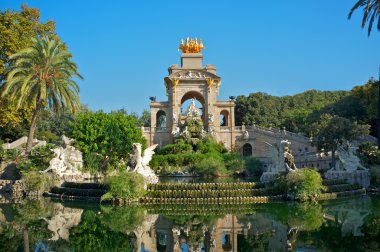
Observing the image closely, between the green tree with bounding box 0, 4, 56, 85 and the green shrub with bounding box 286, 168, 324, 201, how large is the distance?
71.4 feet

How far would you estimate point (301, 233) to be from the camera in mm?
11500

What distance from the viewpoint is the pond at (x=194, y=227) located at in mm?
10312

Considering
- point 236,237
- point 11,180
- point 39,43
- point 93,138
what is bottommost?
point 236,237

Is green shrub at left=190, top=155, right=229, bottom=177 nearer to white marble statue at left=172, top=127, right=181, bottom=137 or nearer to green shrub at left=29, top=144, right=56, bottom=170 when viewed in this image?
white marble statue at left=172, top=127, right=181, bottom=137

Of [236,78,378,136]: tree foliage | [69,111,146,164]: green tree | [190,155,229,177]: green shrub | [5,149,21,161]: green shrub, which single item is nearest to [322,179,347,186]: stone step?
[69,111,146,164]: green tree

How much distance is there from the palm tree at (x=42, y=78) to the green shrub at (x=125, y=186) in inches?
438

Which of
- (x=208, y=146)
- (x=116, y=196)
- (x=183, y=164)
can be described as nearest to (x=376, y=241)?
(x=116, y=196)

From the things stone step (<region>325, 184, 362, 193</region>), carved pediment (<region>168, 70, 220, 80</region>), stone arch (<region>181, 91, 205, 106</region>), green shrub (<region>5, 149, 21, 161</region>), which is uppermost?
carved pediment (<region>168, 70, 220, 80</region>)

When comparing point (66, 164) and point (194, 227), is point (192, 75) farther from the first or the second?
point (194, 227)

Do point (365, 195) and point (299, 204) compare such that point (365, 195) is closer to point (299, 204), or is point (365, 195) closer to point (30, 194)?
point (299, 204)

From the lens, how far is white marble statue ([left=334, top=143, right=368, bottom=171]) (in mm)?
23344

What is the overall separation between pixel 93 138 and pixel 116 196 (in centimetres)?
1295

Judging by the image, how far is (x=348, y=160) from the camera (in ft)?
77.2

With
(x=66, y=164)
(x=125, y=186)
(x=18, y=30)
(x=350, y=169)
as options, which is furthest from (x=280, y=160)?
(x=18, y=30)
